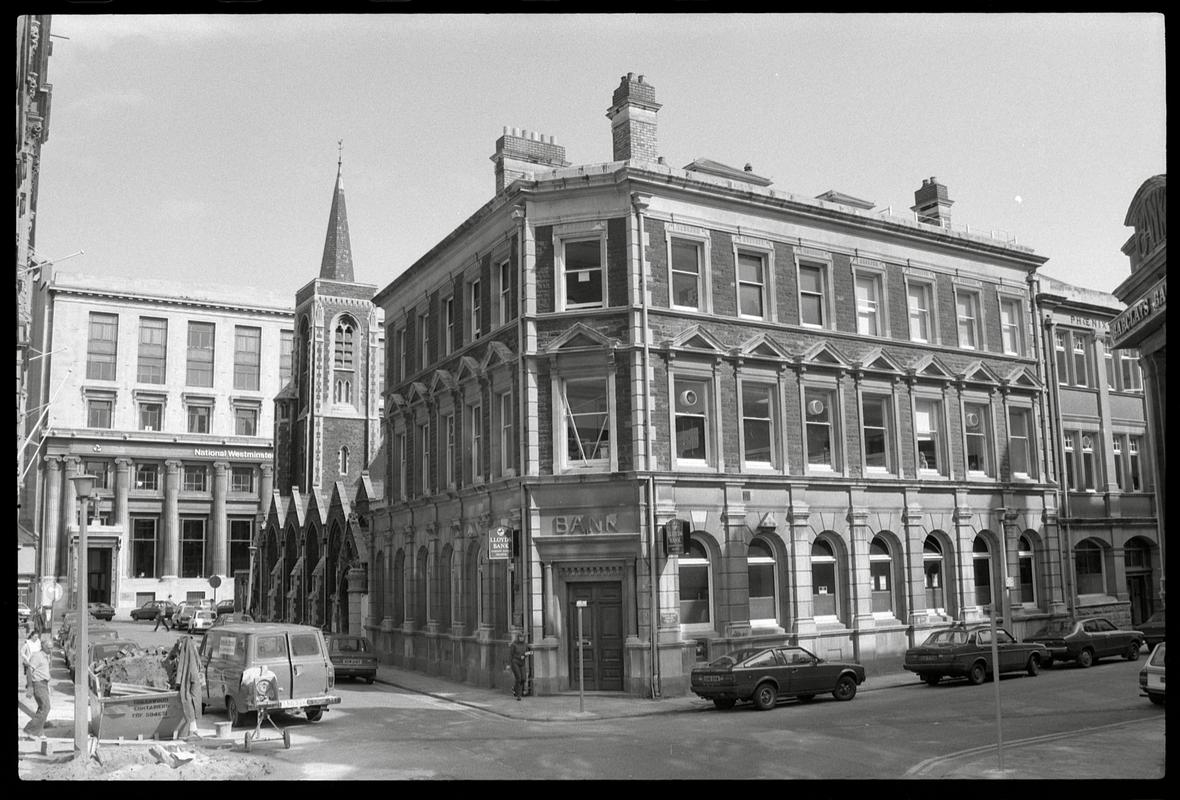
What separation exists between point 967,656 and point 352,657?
17166 mm

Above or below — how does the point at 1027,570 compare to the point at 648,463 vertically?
below

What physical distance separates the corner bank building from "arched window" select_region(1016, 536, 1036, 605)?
4.4 inches

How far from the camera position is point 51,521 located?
5538 cm

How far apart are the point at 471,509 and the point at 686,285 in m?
9.30

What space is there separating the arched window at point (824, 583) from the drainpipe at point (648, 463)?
571cm

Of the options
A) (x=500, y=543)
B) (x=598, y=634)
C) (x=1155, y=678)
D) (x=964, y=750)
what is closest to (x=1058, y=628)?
(x=1155, y=678)

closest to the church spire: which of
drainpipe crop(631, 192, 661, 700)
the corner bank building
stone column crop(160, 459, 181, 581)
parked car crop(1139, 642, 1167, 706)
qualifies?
stone column crop(160, 459, 181, 581)

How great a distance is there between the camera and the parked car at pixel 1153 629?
33.9 m

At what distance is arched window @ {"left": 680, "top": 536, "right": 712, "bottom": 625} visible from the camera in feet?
89.2

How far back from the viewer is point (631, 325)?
27.4 meters

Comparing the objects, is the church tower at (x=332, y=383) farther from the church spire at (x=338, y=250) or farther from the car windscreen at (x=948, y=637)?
the car windscreen at (x=948, y=637)

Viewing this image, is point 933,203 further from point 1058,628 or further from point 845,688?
point 845,688

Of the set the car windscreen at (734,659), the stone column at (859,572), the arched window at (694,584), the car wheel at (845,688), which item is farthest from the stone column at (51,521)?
the car wheel at (845,688)

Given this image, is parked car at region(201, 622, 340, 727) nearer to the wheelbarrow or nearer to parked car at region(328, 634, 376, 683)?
the wheelbarrow
